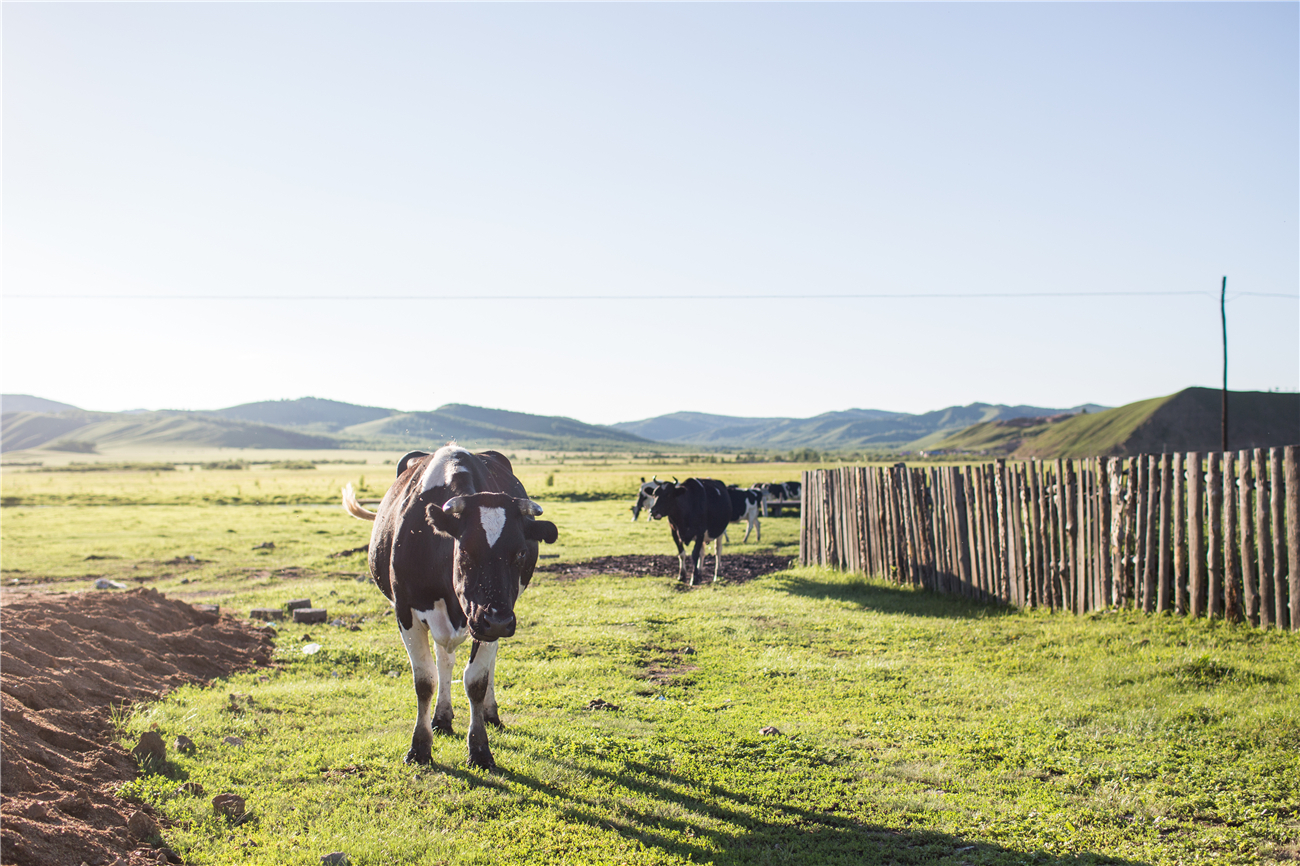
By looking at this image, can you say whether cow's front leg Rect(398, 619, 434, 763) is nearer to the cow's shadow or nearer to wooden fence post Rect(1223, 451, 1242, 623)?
the cow's shadow

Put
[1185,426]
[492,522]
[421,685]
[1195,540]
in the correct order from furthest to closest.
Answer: [1185,426] < [1195,540] < [421,685] < [492,522]

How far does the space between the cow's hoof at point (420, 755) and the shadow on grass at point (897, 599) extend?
7777mm

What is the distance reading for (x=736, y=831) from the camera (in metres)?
4.88

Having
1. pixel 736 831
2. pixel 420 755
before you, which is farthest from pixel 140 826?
A: pixel 736 831

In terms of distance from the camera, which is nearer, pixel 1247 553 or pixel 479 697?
pixel 479 697

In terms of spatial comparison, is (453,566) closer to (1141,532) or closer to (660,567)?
(1141,532)

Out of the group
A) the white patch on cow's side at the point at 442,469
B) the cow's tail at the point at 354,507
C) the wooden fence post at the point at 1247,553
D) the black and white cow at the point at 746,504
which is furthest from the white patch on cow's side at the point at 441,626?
the black and white cow at the point at 746,504

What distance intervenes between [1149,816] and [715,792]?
2.77 metres

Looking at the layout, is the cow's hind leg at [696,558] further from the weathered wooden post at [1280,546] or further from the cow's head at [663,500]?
the weathered wooden post at [1280,546]

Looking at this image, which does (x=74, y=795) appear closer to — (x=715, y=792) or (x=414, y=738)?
(x=414, y=738)

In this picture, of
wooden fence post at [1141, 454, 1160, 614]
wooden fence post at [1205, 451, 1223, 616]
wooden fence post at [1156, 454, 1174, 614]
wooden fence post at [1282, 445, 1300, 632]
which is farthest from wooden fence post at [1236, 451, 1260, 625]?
wooden fence post at [1141, 454, 1160, 614]

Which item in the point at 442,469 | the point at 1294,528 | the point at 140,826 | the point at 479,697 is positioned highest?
the point at 442,469

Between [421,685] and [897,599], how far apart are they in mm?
8625

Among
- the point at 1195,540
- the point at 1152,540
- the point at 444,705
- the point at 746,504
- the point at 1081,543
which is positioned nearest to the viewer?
the point at 444,705
